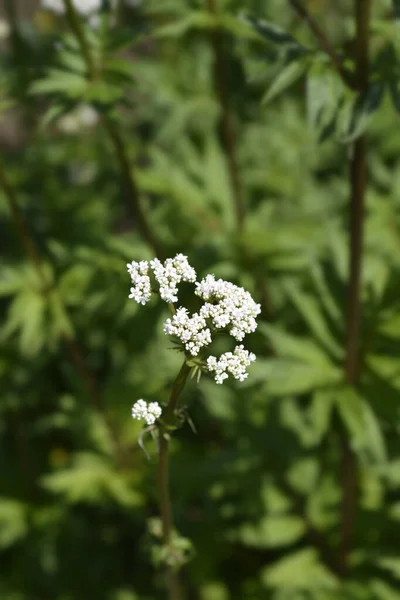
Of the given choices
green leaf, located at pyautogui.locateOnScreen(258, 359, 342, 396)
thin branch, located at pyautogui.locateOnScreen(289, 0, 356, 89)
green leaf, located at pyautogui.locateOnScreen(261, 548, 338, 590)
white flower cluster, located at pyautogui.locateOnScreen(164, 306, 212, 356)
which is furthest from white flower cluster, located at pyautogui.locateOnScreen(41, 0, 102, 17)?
green leaf, located at pyautogui.locateOnScreen(261, 548, 338, 590)

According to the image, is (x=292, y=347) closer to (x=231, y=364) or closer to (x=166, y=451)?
(x=166, y=451)

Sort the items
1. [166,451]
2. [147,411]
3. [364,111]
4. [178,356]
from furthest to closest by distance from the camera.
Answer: [178,356]
[364,111]
[166,451]
[147,411]

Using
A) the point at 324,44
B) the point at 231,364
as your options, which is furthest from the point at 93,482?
the point at 324,44

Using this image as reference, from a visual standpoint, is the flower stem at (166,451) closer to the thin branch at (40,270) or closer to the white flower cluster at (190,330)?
the white flower cluster at (190,330)

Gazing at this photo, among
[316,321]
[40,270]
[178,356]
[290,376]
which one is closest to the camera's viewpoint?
[290,376]

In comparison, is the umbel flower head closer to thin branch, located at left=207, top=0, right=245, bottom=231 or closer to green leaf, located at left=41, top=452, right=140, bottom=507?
green leaf, located at left=41, top=452, right=140, bottom=507

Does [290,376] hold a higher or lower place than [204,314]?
higher

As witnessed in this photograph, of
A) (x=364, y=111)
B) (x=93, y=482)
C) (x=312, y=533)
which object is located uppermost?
(x=364, y=111)
